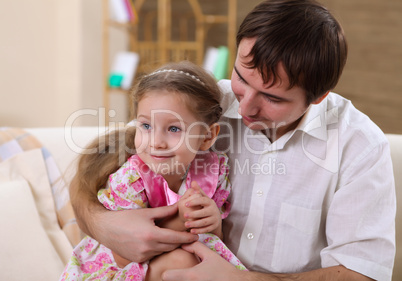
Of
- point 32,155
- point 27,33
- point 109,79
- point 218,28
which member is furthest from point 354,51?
point 32,155

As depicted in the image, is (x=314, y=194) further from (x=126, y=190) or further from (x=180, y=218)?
(x=126, y=190)

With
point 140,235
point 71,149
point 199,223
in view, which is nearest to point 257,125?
point 199,223

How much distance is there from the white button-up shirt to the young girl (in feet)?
0.30

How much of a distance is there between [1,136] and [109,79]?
2697 millimetres

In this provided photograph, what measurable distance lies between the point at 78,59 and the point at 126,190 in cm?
351

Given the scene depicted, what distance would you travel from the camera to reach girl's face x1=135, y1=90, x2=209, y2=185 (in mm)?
1381

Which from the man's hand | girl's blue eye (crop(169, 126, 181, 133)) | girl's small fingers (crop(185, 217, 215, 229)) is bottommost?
the man's hand

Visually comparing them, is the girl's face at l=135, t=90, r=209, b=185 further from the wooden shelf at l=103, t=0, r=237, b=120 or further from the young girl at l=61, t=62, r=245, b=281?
the wooden shelf at l=103, t=0, r=237, b=120

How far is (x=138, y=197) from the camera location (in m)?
1.45

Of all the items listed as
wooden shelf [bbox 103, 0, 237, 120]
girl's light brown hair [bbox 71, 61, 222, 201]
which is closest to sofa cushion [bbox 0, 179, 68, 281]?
girl's light brown hair [bbox 71, 61, 222, 201]

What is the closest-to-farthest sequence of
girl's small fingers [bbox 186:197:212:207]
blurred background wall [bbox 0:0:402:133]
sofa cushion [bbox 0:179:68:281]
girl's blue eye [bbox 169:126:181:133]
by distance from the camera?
girl's small fingers [bbox 186:197:212:207]
girl's blue eye [bbox 169:126:181:133]
sofa cushion [bbox 0:179:68:281]
blurred background wall [bbox 0:0:402:133]

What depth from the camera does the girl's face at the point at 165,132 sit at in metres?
1.38

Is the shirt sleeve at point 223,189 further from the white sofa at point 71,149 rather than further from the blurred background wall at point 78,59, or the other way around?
the blurred background wall at point 78,59

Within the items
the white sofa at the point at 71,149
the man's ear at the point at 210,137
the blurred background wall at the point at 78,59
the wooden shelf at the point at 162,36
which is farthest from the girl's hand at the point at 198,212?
the wooden shelf at the point at 162,36
